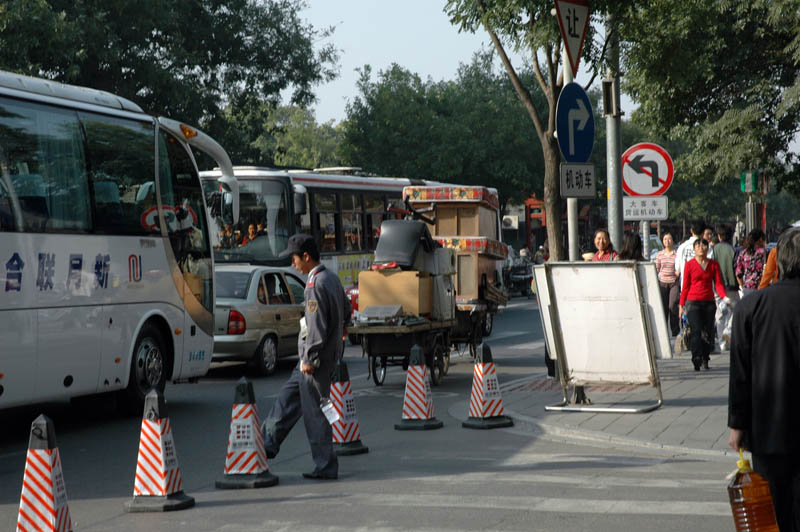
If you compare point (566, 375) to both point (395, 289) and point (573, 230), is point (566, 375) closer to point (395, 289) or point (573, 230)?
point (573, 230)

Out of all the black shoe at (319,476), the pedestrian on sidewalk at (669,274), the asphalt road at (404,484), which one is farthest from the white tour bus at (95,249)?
the pedestrian on sidewalk at (669,274)

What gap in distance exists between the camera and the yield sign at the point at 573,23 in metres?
11.1

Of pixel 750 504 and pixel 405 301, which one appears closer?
pixel 750 504

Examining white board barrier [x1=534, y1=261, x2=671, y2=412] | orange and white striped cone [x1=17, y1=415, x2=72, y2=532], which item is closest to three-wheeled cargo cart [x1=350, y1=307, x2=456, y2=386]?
white board barrier [x1=534, y1=261, x2=671, y2=412]

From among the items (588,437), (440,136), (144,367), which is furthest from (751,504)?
(440,136)

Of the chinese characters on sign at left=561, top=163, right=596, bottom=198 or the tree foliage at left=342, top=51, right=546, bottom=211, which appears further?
the tree foliage at left=342, top=51, right=546, bottom=211

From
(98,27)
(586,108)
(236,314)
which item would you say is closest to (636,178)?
(586,108)

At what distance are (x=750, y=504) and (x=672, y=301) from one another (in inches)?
593

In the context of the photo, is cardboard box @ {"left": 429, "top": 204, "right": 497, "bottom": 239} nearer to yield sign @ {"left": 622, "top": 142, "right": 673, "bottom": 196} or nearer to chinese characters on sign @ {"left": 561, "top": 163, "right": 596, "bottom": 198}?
yield sign @ {"left": 622, "top": 142, "right": 673, "bottom": 196}

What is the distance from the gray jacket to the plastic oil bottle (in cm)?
429

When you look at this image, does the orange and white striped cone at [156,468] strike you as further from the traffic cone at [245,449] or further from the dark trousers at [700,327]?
the dark trousers at [700,327]

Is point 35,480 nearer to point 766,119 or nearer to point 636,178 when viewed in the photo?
point 636,178

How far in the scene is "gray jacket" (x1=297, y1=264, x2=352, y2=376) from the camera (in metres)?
8.16

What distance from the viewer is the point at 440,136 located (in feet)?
172
